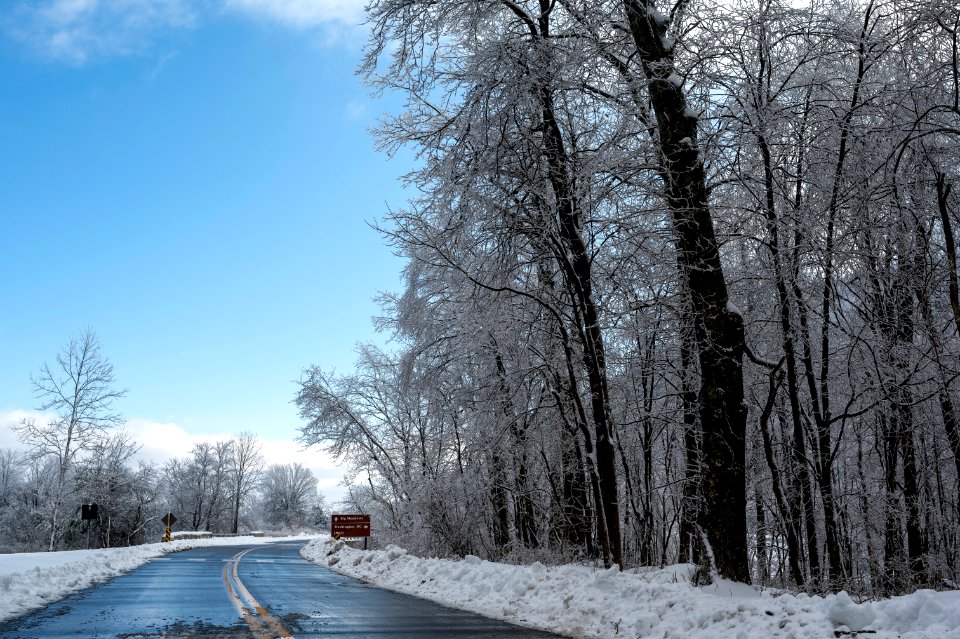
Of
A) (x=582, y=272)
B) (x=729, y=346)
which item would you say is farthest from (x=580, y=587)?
(x=582, y=272)

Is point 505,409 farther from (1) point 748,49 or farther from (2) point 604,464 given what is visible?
(1) point 748,49

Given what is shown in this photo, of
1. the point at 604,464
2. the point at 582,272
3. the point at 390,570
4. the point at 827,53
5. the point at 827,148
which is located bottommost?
the point at 390,570

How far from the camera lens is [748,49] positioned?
10.2 metres

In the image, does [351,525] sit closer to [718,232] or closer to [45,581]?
[45,581]

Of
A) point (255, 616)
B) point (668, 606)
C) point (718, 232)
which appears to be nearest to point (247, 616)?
point (255, 616)

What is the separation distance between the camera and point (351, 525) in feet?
91.1

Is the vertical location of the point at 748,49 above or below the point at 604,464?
above

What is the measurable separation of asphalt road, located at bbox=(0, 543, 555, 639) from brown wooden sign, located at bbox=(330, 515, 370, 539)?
14600 mm

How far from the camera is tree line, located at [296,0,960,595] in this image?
862 centimetres

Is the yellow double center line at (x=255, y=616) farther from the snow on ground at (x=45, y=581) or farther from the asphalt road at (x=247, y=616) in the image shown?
the snow on ground at (x=45, y=581)

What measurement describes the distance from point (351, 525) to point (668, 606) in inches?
888

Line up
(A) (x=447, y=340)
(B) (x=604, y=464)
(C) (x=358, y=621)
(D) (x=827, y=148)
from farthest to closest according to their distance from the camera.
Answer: (A) (x=447, y=340), (B) (x=604, y=464), (D) (x=827, y=148), (C) (x=358, y=621)

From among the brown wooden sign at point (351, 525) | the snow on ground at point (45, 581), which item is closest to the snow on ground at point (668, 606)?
the snow on ground at point (45, 581)

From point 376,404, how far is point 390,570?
11.0 metres
